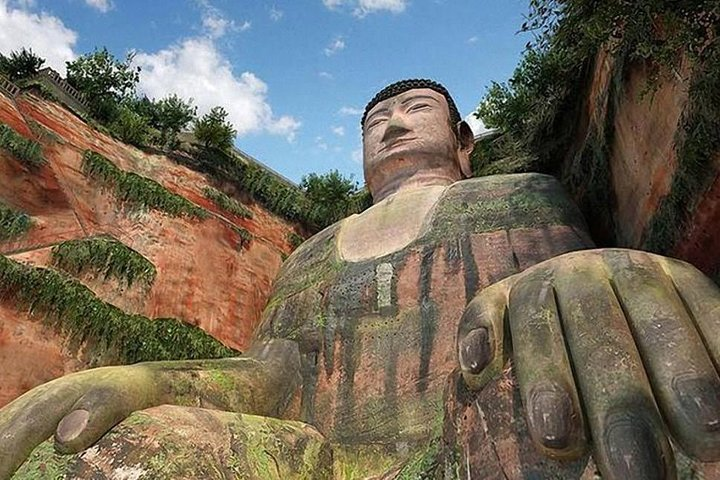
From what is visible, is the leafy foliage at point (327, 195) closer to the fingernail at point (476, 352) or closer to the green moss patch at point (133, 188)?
the green moss patch at point (133, 188)

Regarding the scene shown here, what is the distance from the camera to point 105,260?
10.2 m

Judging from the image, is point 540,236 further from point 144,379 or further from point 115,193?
point 115,193

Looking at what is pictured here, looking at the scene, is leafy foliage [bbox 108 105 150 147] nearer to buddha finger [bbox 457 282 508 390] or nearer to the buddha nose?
the buddha nose

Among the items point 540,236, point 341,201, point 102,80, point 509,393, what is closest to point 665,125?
point 540,236

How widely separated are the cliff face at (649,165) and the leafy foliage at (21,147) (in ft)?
27.2

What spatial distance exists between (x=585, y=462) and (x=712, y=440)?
0.24 m

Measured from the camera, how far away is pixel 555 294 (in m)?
1.80

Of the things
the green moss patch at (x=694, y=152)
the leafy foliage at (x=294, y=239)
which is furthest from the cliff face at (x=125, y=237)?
the green moss patch at (x=694, y=152)

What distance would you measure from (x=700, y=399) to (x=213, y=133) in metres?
13.0

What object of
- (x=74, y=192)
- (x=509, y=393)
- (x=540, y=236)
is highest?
(x=74, y=192)

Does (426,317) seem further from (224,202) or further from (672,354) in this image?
(224,202)

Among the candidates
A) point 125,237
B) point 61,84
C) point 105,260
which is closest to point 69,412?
point 105,260

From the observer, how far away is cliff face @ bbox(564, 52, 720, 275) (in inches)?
102

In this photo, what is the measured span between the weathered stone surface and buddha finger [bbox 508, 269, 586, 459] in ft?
2.89
